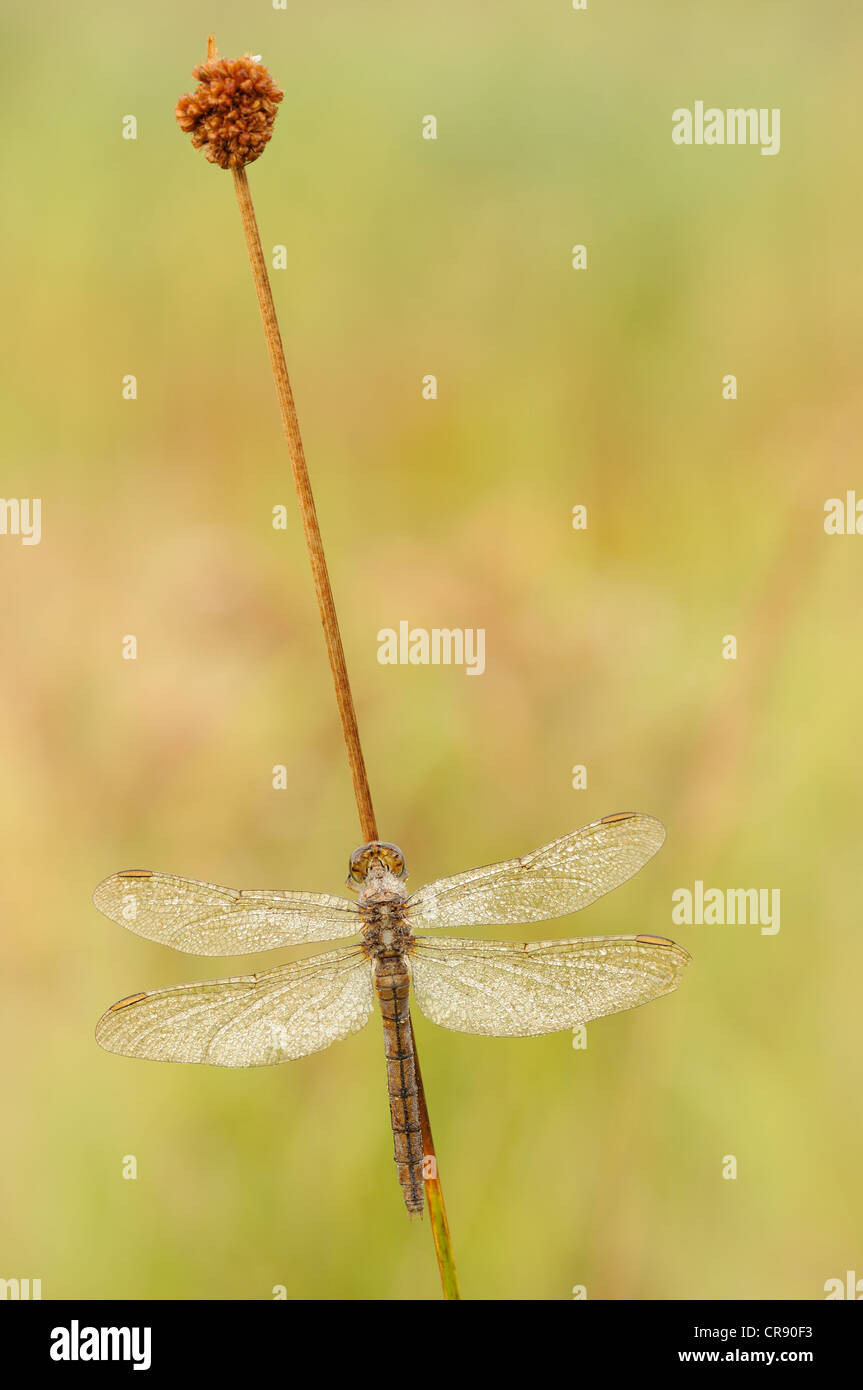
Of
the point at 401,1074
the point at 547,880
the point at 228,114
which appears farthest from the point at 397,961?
the point at 228,114

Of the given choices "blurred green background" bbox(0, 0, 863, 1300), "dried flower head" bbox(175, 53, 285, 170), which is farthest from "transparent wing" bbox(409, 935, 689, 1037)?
"dried flower head" bbox(175, 53, 285, 170)

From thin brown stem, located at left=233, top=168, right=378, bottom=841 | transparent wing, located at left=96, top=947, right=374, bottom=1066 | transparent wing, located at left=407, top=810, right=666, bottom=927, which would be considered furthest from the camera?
transparent wing, located at left=407, top=810, right=666, bottom=927

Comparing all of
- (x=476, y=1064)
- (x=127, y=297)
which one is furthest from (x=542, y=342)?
(x=476, y=1064)

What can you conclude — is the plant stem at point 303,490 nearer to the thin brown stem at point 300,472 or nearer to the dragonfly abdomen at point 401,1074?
the thin brown stem at point 300,472

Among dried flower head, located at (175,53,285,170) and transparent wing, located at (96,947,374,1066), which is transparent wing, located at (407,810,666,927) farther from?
dried flower head, located at (175,53,285,170)

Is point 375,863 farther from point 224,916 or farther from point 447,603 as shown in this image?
point 447,603

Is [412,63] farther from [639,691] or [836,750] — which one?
[836,750]
